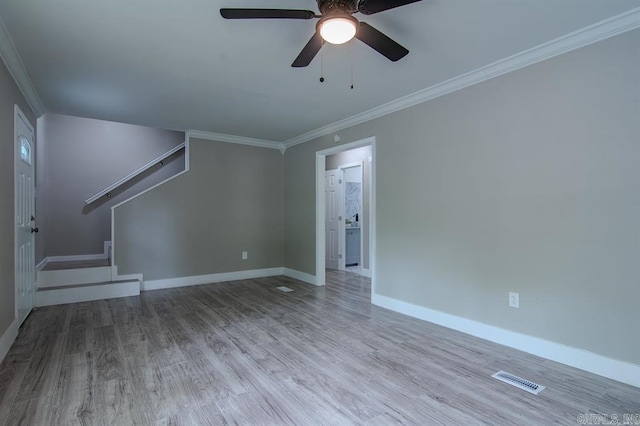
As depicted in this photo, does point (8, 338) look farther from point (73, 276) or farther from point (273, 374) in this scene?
point (273, 374)

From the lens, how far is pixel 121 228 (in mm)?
4672

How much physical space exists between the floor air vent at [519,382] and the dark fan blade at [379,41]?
2.33 metres

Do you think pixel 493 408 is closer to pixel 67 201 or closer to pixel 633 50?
pixel 633 50

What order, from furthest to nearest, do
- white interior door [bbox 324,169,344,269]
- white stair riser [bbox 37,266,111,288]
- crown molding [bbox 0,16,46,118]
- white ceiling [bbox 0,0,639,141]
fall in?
1. white interior door [bbox 324,169,344,269]
2. white stair riser [bbox 37,266,111,288]
3. crown molding [bbox 0,16,46,118]
4. white ceiling [bbox 0,0,639,141]

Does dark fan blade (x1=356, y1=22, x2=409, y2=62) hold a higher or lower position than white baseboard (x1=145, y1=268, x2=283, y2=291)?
higher

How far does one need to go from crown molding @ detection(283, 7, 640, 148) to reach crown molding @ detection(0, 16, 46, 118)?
11.3 feet

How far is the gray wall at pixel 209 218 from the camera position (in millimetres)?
4816

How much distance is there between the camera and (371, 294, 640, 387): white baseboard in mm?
2213

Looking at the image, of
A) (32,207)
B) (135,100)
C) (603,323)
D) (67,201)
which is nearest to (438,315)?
(603,323)

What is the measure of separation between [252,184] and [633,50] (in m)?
5.00

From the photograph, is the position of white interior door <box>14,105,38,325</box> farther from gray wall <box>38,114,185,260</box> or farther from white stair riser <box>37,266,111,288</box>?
gray wall <box>38,114,185,260</box>

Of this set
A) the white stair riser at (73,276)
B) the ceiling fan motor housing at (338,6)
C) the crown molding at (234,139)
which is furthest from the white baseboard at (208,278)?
the ceiling fan motor housing at (338,6)

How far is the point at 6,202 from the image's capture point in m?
2.71

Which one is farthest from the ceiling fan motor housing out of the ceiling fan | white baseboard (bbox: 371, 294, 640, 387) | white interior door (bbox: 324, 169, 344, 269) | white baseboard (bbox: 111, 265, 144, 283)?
white interior door (bbox: 324, 169, 344, 269)
